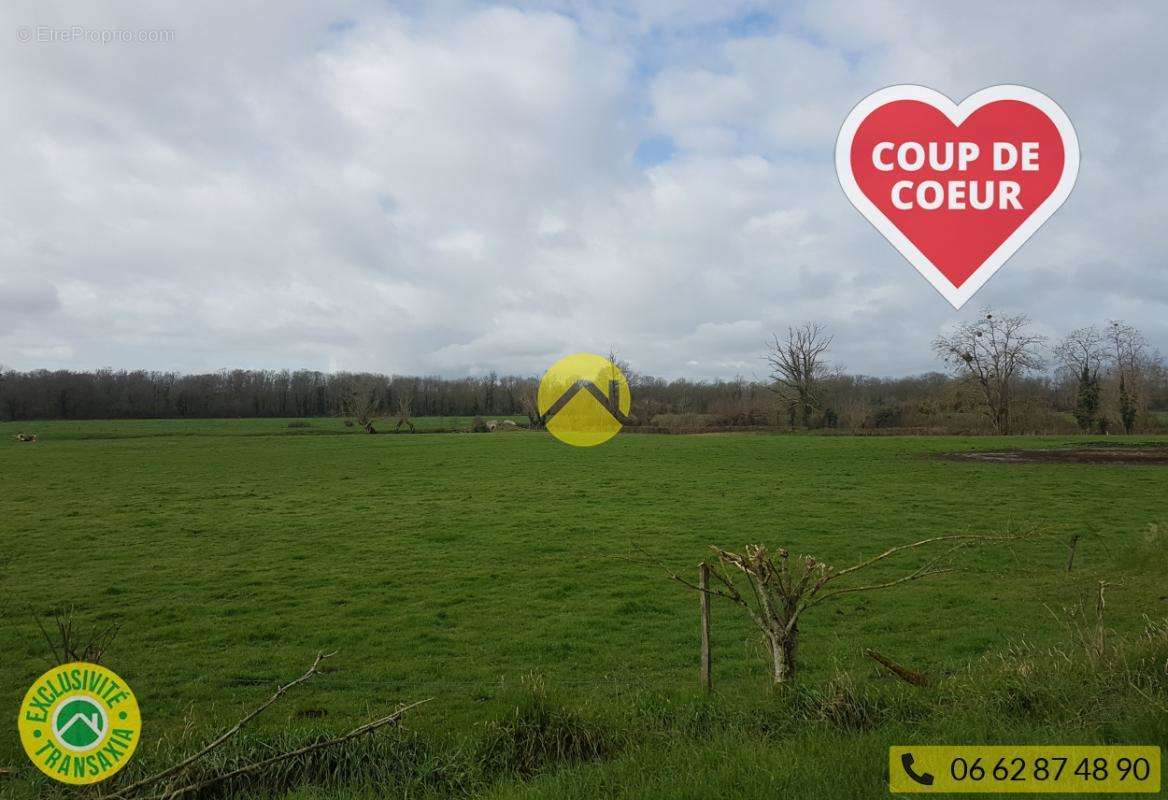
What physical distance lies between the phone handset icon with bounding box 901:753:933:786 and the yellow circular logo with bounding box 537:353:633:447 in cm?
5467

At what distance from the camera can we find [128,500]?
23.3m

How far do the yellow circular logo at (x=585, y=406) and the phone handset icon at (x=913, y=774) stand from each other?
5467cm

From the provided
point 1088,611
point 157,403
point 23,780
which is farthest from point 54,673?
point 157,403

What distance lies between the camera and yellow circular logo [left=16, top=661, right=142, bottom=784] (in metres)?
2.88

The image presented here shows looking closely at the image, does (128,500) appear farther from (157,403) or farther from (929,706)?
(157,403)

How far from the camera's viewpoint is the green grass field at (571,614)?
4.42m

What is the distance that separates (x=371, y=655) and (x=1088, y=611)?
9926mm

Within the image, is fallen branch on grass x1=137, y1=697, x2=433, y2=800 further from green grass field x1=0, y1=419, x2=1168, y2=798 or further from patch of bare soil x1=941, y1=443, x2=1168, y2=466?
patch of bare soil x1=941, y1=443, x2=1168, y2=466

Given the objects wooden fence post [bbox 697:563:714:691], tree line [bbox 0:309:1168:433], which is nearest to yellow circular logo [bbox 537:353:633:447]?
tree line [bbox 0:309:1168:433]

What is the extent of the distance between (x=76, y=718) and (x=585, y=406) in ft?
211

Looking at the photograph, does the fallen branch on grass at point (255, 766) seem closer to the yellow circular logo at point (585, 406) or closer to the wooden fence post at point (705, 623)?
the wooden fence post at point (705, 623)

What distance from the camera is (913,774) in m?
3.47

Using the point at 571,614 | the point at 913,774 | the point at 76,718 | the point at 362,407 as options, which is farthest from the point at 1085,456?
the point at 362,407

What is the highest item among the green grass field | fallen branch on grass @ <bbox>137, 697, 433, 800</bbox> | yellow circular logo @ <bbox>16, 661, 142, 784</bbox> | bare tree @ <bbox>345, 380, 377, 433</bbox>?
bare tree @ <bbox>345, 380, 377, 433</bbox>
